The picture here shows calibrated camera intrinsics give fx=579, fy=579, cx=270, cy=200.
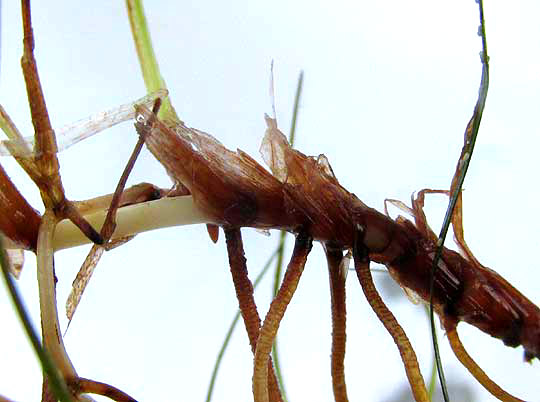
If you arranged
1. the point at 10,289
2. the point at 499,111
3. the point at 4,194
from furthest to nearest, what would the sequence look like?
the point at 499,111, the point at 4,194, the point at 10,289

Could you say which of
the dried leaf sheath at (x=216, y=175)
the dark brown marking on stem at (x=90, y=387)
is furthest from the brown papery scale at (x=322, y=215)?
the dark brown marking on stem at (x=90, y=387)

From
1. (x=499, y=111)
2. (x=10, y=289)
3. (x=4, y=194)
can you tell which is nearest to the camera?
(x=10, y=289)

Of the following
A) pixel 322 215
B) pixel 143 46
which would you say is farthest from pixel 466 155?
pixel 143 46

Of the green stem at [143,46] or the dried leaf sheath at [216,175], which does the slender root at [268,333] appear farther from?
the green stem at [143,46]

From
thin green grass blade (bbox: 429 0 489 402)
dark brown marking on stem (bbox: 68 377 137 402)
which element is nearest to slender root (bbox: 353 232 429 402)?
thin green grass blade (bbox: 429 0 489 402)

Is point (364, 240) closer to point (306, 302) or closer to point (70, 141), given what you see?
point (70, 141)

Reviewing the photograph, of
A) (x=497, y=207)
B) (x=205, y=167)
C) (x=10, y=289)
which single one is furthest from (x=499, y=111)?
(x=10, y=289)

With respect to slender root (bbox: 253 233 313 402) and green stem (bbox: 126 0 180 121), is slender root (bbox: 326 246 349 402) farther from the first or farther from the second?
green stem (bbox: 126 0 180 121)
